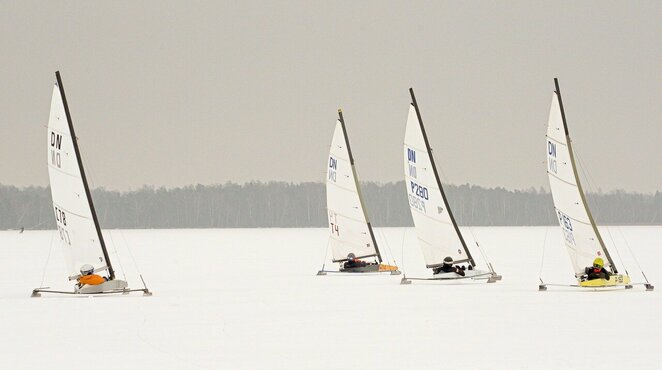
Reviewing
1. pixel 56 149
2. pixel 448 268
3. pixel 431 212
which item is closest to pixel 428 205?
pixel 431 212

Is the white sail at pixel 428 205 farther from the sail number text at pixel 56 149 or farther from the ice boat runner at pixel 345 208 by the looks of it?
the sail number text at pixel 56 149

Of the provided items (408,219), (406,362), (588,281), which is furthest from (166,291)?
(408,219)

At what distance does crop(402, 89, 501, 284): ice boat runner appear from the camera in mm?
34562

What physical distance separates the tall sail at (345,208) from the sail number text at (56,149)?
51.9ft

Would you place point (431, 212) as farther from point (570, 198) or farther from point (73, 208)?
point (73, 208)

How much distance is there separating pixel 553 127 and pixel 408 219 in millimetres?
162118

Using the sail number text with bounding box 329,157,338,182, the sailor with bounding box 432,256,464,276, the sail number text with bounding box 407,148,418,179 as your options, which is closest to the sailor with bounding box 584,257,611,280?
the sailor with bounding box 432,256,464,276

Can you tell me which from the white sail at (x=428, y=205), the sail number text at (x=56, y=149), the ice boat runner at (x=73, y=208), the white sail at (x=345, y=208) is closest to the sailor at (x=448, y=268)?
the white sail at (x=428, y=205)

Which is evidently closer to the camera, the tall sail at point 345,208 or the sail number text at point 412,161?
the sail number text at point 412,161

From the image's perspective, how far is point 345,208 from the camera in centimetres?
4409

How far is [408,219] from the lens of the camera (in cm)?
19238

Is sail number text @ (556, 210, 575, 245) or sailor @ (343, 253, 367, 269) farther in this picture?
sailor @ (343, 253, 367, 269)

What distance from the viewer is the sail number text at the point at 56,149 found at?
28766mm

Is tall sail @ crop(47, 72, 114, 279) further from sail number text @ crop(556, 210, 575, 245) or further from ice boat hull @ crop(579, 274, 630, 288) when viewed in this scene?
ice boat hull @ crop(579, 274, 630, 288)
